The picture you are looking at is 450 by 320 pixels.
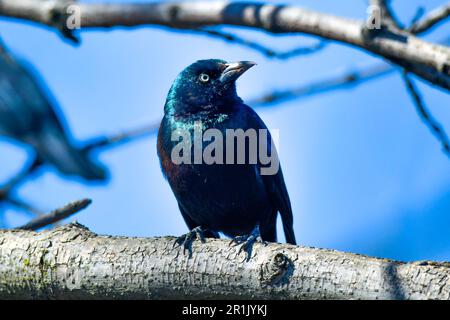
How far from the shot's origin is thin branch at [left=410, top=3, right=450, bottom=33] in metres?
3.40

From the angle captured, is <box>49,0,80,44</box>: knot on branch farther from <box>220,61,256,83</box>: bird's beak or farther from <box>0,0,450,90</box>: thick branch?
<box>220,61,256,83</box>: bird's beak

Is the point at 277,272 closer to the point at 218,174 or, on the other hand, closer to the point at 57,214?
the point at 57,214

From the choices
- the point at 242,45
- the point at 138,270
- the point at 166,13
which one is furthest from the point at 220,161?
the point at 138,270

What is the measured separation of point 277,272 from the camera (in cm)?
281

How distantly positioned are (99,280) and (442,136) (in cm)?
189

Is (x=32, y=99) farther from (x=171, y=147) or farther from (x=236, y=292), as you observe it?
(x=236, y=292)

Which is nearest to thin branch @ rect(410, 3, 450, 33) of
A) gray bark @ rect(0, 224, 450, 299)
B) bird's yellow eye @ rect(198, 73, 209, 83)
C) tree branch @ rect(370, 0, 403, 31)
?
tree branch @ rect(370, 0, 403, 31)

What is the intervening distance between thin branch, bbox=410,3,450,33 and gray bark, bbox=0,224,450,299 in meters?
1.23

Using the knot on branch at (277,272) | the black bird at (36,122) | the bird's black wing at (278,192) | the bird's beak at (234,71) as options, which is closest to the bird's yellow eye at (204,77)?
the bird's beak at (234,71)

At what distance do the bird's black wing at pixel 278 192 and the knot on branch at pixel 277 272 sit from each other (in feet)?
6.45

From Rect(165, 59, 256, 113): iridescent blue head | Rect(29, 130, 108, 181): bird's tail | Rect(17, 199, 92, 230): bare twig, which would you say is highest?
Rect(165, 59, 256, 113): iridescent blue head

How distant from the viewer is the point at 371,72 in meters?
4.34

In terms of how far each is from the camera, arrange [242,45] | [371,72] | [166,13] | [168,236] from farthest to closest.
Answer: [371,72], [242,45], [166,13], [168,236]

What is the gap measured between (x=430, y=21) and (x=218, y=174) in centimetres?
171
